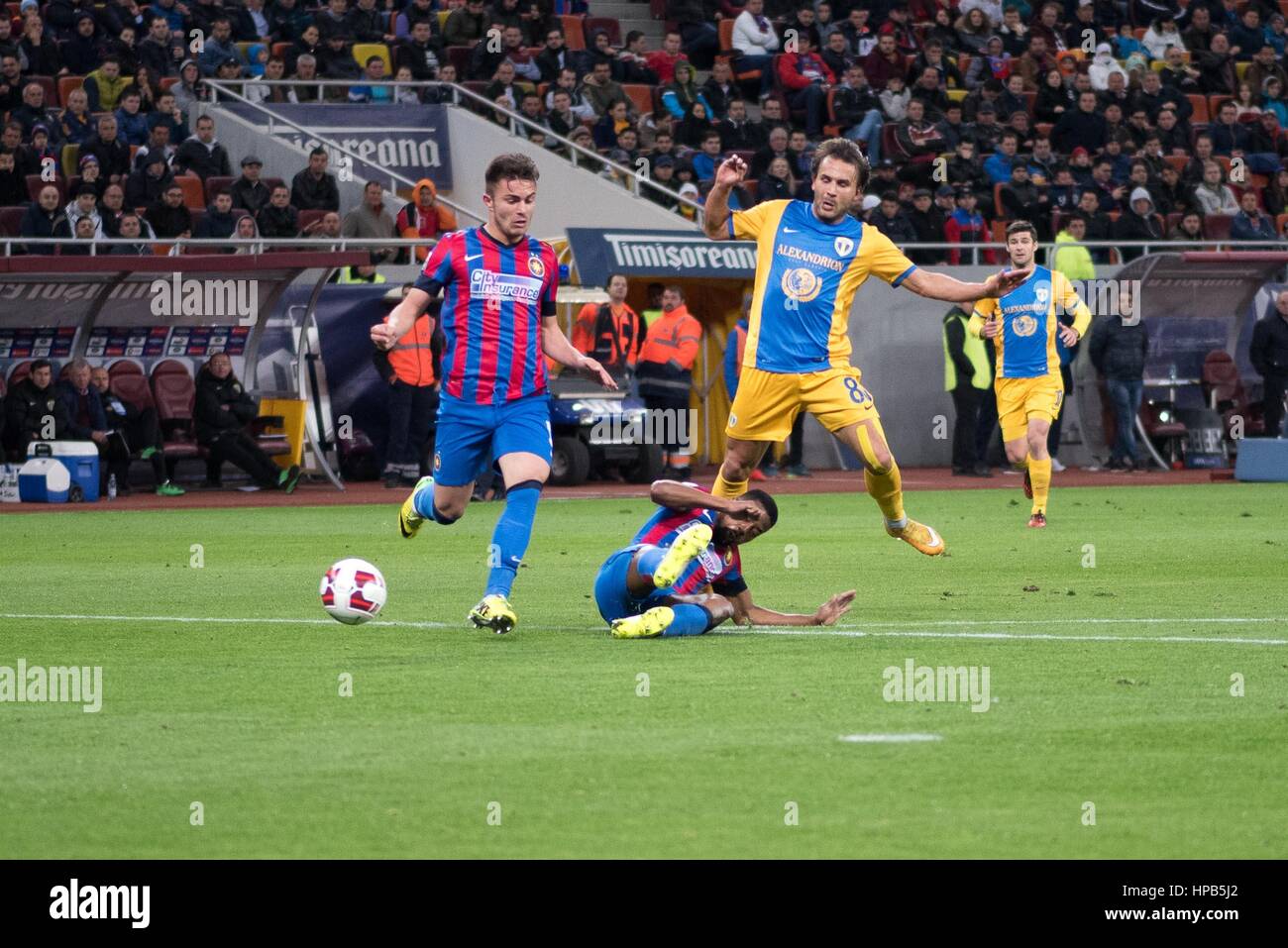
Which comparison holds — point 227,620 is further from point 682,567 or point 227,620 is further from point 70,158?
point 70,158

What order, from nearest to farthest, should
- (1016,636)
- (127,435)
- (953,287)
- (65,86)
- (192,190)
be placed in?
1. (1016,636)
2. (953,287)
3. (127,435)
4. (192,190)
5. (65,86)

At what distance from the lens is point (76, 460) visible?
70.3 ft

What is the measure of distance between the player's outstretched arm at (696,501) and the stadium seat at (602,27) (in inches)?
883

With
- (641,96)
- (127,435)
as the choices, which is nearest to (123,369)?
(127,435)

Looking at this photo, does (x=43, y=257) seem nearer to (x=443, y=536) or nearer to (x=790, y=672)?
(x=443, y=536)

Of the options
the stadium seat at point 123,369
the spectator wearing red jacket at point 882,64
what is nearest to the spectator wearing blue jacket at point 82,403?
the stadium seat at point 123,369

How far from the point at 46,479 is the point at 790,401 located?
1200 centimetres

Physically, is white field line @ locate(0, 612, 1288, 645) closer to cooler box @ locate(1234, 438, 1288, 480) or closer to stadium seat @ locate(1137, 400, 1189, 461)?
cooler box @ locate(1234, 438, 1288, 480)

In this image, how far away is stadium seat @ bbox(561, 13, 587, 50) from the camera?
30.9 m

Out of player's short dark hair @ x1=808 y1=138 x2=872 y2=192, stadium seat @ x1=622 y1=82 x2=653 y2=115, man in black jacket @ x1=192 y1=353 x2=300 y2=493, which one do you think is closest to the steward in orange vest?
man in black jacket @ x1=192 y1=353 x2=300 y2=493

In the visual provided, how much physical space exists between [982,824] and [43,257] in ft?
57.4

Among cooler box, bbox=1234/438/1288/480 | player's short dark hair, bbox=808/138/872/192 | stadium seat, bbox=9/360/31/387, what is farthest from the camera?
cooler box, bbox=1234/438/1288/480
